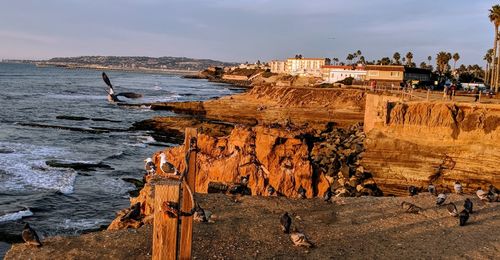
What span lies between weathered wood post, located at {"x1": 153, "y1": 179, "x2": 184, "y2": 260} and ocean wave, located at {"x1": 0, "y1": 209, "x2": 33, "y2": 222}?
16.1m

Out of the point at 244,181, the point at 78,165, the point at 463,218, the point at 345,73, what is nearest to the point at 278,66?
the point at 345,73

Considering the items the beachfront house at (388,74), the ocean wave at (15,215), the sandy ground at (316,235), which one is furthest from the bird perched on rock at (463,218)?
the beachfront house at (388,74)

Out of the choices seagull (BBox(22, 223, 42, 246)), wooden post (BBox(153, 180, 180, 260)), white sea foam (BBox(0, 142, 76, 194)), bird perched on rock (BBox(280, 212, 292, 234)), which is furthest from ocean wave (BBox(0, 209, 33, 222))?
wooden post (BBox(153, 180, 180, 260))

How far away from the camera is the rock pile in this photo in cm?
2152

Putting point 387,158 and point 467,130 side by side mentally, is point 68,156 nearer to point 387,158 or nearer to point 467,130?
point 387,158

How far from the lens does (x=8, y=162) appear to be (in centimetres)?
2797

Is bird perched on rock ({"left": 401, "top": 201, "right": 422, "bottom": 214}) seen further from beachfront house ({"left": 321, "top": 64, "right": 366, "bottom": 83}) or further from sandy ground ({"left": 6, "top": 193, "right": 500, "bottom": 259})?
beachfront house ({"left": 321, "top": 64, "right": 366, "bottom": 83})

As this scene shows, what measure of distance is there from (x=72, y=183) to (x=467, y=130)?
20700mm

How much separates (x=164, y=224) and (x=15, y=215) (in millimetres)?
16739

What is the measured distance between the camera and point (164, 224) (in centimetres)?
510

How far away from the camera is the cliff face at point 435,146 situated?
22703 millimetres

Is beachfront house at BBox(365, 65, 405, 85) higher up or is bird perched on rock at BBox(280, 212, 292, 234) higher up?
beachfront house at BBox(365, 65, 405, 85)

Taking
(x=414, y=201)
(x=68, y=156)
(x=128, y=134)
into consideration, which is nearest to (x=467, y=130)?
(x=414, y=201)

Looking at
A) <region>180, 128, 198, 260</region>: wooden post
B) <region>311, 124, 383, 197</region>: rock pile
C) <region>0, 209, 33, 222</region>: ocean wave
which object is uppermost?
<region>180, 128, 198, 260</region>: wooden post
